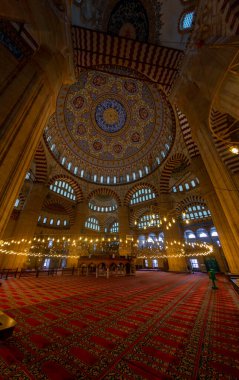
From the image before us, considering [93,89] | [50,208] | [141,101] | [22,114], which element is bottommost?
[22,114]

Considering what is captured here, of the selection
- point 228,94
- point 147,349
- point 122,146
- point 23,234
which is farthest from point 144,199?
point 147,349

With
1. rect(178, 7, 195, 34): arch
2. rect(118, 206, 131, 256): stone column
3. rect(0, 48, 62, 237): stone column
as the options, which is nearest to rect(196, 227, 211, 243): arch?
rect(118, 206, 131, 256): stone column

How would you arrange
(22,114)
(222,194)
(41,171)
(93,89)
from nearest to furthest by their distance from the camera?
(22,114), (222,194), (41,171), (93,89)

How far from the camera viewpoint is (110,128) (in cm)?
2112

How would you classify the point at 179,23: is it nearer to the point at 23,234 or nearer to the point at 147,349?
the point at 147,349

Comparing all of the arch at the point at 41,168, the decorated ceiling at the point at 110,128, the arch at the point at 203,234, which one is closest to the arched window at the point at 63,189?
the decorated ceiling at the point at 110,128

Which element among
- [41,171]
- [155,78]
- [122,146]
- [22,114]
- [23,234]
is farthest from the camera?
[122,146]

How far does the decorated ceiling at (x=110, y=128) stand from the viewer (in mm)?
17108

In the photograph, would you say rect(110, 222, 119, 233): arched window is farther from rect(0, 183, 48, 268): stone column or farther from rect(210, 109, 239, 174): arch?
rect(210, 109, 239, 174): arch

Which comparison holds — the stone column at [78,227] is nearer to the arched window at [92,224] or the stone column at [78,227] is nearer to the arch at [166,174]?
the arched window at [92,224]

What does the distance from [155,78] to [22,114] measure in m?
9.19

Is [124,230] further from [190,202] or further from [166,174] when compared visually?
[190,202]

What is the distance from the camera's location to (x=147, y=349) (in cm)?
206

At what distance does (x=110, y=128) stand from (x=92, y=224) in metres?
16.5
